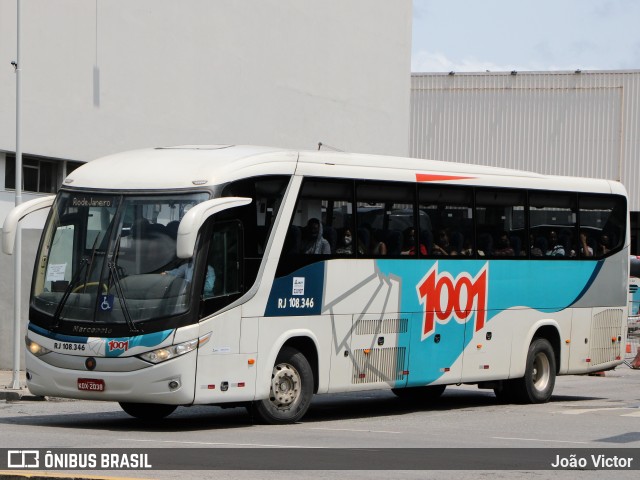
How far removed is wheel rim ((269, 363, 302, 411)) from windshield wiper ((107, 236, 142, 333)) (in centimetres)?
215

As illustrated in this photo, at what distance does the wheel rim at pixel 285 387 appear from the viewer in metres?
15.6

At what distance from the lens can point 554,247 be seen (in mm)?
20531

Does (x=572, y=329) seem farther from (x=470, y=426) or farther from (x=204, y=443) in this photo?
(x=204, y=443)

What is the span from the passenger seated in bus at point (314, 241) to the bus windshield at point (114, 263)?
1.83 m

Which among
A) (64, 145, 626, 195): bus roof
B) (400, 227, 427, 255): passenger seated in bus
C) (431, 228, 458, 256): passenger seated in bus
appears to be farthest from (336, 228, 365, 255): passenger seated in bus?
(431, 228, 458, 256): passenger seated in bus

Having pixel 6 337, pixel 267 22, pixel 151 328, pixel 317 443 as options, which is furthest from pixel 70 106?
pixel 317 443

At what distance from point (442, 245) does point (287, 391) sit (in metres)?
3.81

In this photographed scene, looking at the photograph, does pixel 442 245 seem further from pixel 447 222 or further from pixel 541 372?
pixel 541 372

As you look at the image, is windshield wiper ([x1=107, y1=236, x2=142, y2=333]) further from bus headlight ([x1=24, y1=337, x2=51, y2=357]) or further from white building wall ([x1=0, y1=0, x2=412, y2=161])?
white building wall ([x1=0, y1=0, x2=412, y2=161])

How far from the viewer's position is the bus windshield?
47.2ft

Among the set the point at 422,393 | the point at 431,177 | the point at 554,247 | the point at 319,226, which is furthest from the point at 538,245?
the point at 319,226

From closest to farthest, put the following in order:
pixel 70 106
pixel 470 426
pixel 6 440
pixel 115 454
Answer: pixel 115 454 < pixel 6 440 < pixel 470 426 < pixel 70 106

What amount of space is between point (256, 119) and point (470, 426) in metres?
20.5

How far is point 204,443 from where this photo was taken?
13062mm
